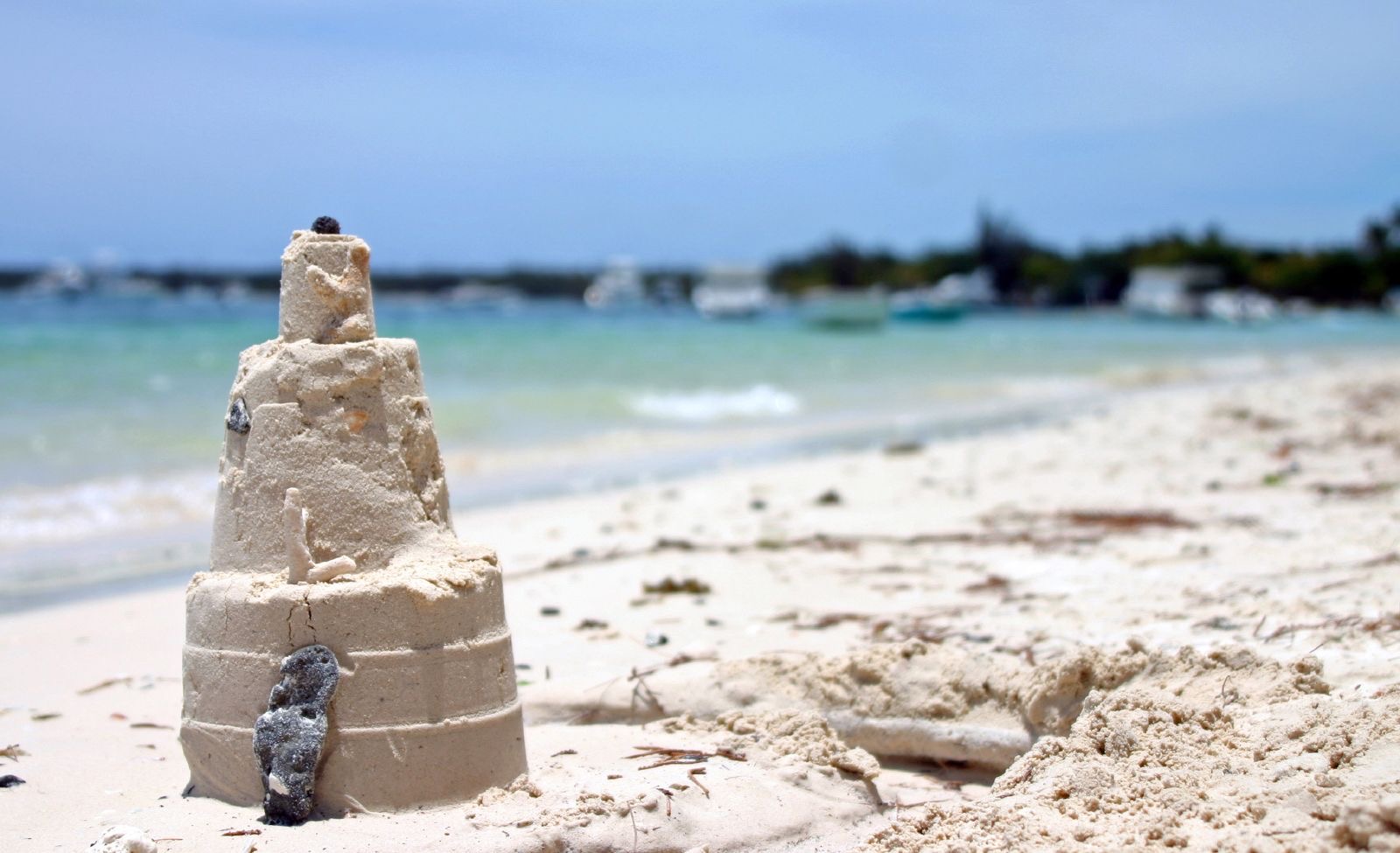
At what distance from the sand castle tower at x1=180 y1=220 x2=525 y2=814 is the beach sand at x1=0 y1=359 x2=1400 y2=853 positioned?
0.45 feet

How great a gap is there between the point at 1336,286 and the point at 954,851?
101442 mm

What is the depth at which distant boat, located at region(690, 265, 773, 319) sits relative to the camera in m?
70.1

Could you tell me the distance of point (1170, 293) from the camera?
266 feet

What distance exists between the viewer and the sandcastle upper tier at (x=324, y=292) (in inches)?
137

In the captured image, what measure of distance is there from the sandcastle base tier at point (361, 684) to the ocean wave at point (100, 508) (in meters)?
5.88

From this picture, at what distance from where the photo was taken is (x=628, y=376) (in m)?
24.3

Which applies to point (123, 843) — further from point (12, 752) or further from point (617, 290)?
point (617, 290)

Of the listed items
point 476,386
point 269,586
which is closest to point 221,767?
point 269,586

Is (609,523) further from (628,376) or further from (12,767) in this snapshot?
(628,376)

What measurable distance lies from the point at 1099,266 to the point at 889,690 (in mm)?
104147

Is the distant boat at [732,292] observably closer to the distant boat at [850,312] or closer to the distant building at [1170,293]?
the distant boat at [850,312]

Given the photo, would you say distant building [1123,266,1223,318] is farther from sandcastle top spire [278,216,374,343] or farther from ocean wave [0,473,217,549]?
sandcastle top spire [278,216,374,343]

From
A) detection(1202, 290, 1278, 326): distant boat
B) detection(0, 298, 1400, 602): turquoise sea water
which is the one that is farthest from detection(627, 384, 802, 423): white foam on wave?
detection(1202, 290, 1278, 326): distant boat

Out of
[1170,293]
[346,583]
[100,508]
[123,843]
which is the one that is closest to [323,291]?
[346,583]
